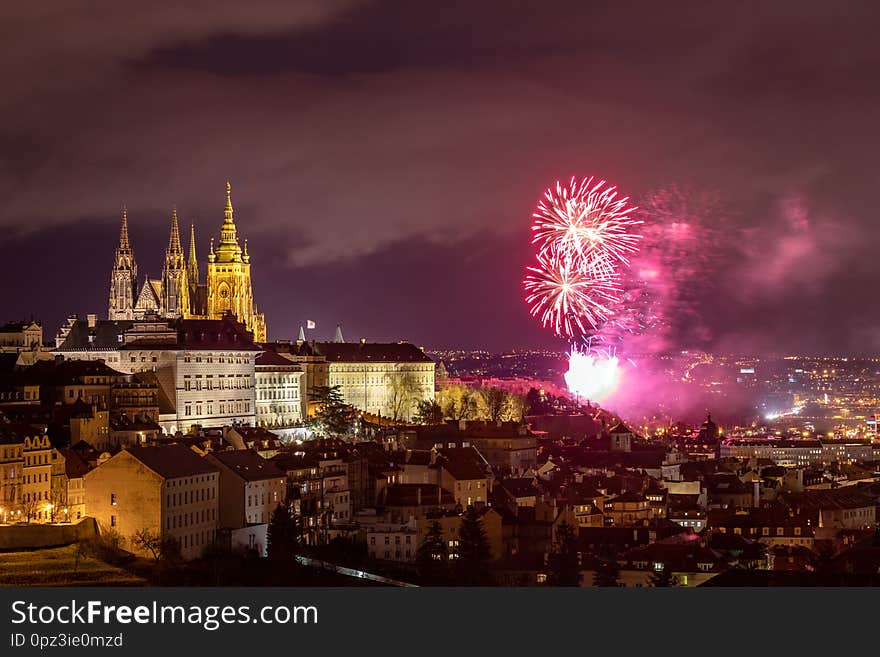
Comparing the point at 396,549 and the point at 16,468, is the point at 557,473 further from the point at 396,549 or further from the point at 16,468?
the point at 16,468

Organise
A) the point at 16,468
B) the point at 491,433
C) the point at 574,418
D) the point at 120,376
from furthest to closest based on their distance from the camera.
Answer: the point at 574,418
the point at 491,433
the point at 120,376
the point at 16,468

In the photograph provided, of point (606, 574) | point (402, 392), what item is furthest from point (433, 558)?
point (402, 392)

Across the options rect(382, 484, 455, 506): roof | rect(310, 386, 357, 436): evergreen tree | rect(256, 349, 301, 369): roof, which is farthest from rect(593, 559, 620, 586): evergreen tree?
rect(256, 349, 301, 369): roof

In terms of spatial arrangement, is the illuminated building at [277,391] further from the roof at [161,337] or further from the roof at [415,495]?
the roof at [415,495]
